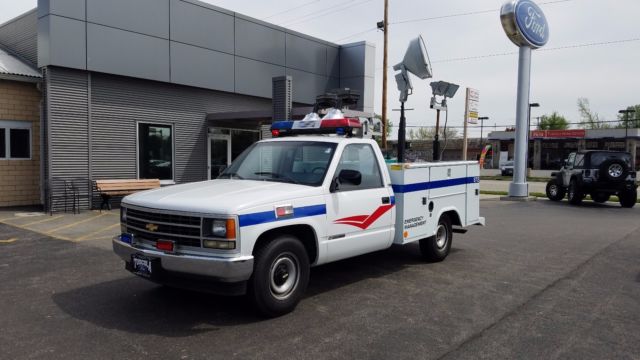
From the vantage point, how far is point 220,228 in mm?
4461

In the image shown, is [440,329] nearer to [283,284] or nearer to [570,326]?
[570,326]

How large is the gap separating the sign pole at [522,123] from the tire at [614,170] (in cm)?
300

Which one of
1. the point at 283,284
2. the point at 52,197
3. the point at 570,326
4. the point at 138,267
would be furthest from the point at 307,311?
the point at 52,197

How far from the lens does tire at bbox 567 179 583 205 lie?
17.0 metres

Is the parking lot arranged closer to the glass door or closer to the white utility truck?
the white utility truck

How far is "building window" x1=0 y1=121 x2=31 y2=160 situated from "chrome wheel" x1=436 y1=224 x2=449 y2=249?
1152 cm

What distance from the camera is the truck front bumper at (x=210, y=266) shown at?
14.3 feet

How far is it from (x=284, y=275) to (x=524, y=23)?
17265 millimetres

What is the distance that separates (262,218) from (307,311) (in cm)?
120

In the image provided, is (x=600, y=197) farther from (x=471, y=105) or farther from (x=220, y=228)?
(x=220, y=228)

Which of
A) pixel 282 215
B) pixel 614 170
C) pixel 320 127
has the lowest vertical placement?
pixel 282 215

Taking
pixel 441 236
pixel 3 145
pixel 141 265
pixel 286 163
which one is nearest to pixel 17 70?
pixel 3 145

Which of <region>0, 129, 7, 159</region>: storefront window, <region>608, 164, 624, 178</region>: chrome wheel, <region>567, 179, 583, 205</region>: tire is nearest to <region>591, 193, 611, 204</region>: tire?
<region>567, 179, 583, 205</region>: tire

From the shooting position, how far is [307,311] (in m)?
5.12
